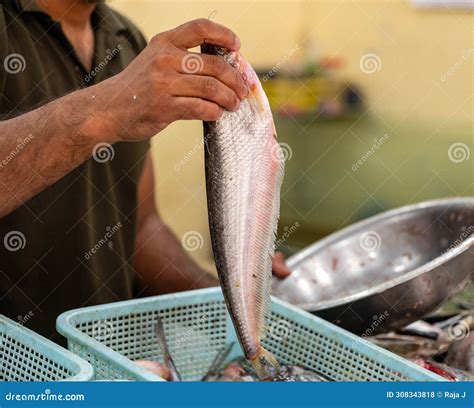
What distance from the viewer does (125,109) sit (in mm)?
2078

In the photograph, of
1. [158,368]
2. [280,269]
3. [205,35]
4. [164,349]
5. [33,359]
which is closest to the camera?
[205,35]

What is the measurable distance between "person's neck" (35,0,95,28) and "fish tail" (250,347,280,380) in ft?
4.78

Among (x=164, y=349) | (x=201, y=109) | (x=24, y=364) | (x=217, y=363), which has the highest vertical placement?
(x=201, y=109)

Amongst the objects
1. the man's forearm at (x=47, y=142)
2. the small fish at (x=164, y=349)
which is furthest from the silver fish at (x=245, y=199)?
the small fish at (x=164, y=349)

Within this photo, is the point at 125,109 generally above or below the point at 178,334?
above

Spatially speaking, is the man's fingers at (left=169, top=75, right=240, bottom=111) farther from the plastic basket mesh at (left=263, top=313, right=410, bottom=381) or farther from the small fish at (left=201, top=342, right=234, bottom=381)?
the small fish at (left=201, top=342, right=234, bottom=381)

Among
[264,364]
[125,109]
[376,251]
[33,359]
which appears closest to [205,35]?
[125,109]

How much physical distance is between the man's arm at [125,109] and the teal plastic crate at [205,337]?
1.40ft

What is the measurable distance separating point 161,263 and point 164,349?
2.79 ft

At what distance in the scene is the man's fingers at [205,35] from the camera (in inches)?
75.9

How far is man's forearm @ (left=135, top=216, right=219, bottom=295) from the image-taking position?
11.3 feet

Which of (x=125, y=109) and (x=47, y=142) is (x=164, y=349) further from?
(x=125, y=109)

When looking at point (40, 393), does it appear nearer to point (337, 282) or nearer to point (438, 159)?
point (337, 282)

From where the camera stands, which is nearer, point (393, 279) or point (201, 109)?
point (201, 109)
